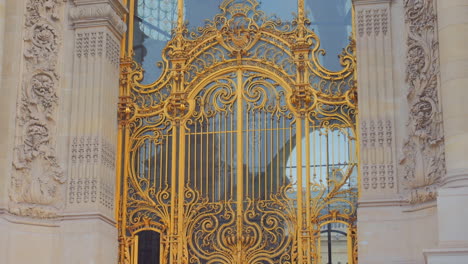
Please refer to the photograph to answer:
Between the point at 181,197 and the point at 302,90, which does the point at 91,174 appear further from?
the point at 302,90

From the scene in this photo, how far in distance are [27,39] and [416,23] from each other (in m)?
5.41

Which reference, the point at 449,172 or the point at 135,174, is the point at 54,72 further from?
the point at 449,172

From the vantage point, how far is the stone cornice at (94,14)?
44.7ft

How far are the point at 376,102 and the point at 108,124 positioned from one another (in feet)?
12.8

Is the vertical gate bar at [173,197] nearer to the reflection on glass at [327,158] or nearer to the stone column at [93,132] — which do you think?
the stone column at [93,132]

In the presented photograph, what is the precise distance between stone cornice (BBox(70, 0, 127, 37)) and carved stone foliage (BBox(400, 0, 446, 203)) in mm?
4368

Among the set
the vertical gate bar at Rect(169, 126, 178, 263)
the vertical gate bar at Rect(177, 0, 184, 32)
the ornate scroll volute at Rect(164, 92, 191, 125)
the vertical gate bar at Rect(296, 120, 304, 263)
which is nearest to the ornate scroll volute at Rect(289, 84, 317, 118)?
the vertical gate bar at Rect(296, 120, 304, 263)

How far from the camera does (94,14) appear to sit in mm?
13656

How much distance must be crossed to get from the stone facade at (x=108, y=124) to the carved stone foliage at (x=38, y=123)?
0.02m

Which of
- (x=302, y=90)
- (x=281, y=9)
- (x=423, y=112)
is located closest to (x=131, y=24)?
(x=281, y=9)

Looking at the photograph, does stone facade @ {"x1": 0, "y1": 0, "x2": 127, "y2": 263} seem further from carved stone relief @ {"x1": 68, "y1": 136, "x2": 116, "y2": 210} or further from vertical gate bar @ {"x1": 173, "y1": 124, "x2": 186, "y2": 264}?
vertical gate bar @ {"x1": 173, "y1": 124, "x2": 186, "y2": 264}

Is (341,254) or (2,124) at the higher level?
(2,124)

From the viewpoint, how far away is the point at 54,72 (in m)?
13.4

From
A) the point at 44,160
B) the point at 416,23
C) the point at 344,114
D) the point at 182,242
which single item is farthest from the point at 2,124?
the point at 416,23
